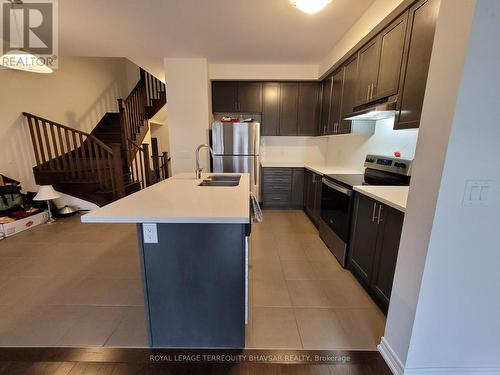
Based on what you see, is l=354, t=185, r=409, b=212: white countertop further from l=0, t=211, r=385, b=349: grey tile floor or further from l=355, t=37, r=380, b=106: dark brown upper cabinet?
l=355, t=37, r=380, b=106: dark brown upper cabinet

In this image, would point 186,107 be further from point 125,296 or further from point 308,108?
point 125,296

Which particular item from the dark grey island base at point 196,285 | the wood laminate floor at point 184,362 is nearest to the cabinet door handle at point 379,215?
the wood laminate floor at point 184,362

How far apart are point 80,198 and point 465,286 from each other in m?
4.98

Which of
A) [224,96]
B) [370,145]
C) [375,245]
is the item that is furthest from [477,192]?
[224,96]

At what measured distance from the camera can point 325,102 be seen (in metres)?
3.74

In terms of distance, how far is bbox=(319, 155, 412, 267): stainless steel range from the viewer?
2037 millimetres

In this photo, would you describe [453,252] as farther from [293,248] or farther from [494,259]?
[293,248]

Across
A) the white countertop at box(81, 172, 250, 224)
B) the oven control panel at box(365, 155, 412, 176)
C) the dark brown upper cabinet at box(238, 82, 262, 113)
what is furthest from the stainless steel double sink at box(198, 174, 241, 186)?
the dark brown upper cabinet at box(238, 82, 262, 113)

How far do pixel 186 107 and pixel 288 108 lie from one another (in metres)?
1.83

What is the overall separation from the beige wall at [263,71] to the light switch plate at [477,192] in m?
3.42

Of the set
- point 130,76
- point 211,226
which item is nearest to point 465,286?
point 211,226

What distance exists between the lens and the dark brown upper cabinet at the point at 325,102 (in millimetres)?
3543

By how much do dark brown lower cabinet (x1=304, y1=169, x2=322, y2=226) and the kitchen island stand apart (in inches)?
82.4

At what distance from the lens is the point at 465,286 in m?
1.09
